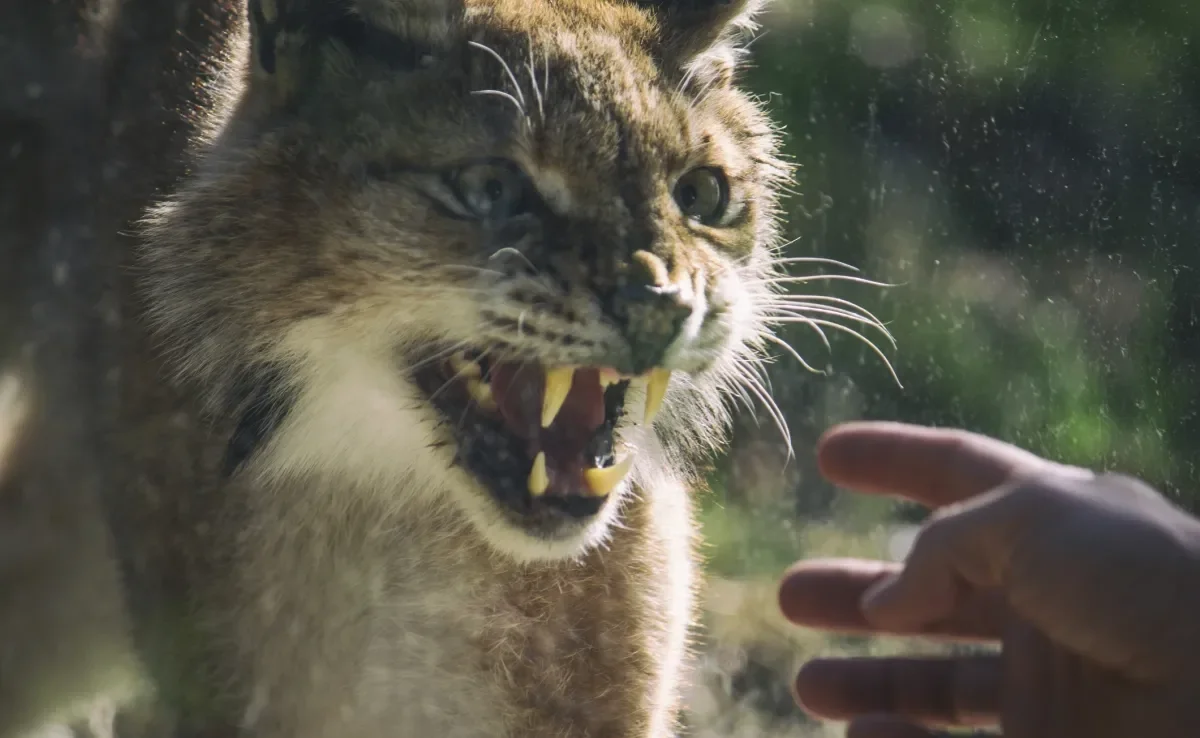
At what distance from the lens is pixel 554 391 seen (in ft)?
3.94

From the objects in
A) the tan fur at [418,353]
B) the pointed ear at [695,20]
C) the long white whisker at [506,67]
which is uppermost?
the long white whisker at [506,67]

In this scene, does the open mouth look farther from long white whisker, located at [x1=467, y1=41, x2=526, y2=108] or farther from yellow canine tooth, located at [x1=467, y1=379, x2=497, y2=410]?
long white whisker, located at [x1=467, y1=41, x2=526, y2=108]

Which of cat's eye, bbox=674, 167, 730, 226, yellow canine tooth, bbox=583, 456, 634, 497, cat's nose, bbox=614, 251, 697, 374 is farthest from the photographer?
cat's eye, bbox=674, 167, 730, 226

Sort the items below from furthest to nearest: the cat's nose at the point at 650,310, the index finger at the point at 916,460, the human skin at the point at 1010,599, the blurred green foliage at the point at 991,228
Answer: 1. the blurred green foliage at the point at 991,228
2. the cat's nose at the point at 650,310
3. the index finger at the point at 916,460
4. the human skin at the point at 1010,599

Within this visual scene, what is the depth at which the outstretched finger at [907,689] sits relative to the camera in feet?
3.51

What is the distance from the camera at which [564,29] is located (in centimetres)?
135

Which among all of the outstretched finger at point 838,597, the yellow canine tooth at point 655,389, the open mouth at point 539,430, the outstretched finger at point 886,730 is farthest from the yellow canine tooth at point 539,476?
the outstretched finger at point 886,730

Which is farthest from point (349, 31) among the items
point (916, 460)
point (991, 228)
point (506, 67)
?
point (991, 228)

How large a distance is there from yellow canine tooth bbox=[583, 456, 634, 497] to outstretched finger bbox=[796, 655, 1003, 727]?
24cm

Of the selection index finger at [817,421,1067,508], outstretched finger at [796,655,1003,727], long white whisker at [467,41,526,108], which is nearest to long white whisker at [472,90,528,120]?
long white whisker at [467,41,526,108]

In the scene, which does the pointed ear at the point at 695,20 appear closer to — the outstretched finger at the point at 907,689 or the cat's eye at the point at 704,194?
the cat's eye at the point at 704,194

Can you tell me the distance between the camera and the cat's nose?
3.75ft

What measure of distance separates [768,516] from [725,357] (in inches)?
32.9

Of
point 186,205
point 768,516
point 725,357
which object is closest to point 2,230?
point 186,205
